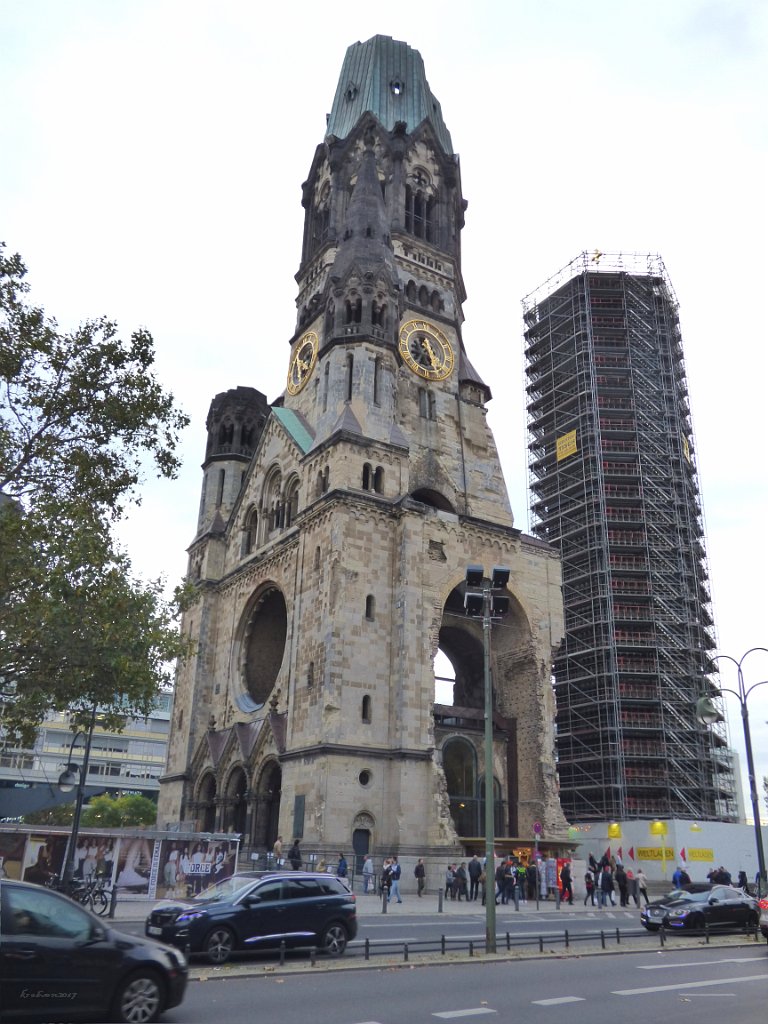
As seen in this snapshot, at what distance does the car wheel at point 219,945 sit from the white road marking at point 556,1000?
5737 mm

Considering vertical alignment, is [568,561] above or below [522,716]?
above

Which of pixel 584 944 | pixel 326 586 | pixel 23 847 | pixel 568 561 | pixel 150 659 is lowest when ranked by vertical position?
pixel 584 944

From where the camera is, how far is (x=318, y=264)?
55.4 meters

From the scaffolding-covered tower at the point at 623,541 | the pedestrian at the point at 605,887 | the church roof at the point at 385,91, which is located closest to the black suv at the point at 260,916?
the pedestrian at the point at 605,887

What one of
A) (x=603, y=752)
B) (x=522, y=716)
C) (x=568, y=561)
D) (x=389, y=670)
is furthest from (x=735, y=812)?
(x=389, y=670)

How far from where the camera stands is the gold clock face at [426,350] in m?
49.0

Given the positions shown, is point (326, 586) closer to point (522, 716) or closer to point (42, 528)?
point (522, 716)

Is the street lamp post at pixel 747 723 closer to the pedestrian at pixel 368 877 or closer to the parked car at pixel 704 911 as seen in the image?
the parked car at pixel 704 911

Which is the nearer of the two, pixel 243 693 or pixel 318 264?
pixel 243 693

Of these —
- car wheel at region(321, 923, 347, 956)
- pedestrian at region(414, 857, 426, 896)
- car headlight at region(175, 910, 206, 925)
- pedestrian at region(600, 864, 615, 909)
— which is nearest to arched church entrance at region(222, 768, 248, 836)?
pedestrian at region(414, 857, 426, 896)

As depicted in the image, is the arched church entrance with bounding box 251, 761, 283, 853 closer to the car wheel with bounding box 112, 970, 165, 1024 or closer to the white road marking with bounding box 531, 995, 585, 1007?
the white road marking with bounding box 531, 995, 585, 1007

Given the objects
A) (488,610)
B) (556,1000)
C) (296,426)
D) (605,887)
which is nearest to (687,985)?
(556,1000)

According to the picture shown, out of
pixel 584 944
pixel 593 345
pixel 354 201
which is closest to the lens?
pixel 584 944

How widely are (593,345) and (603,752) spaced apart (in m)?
28.3
